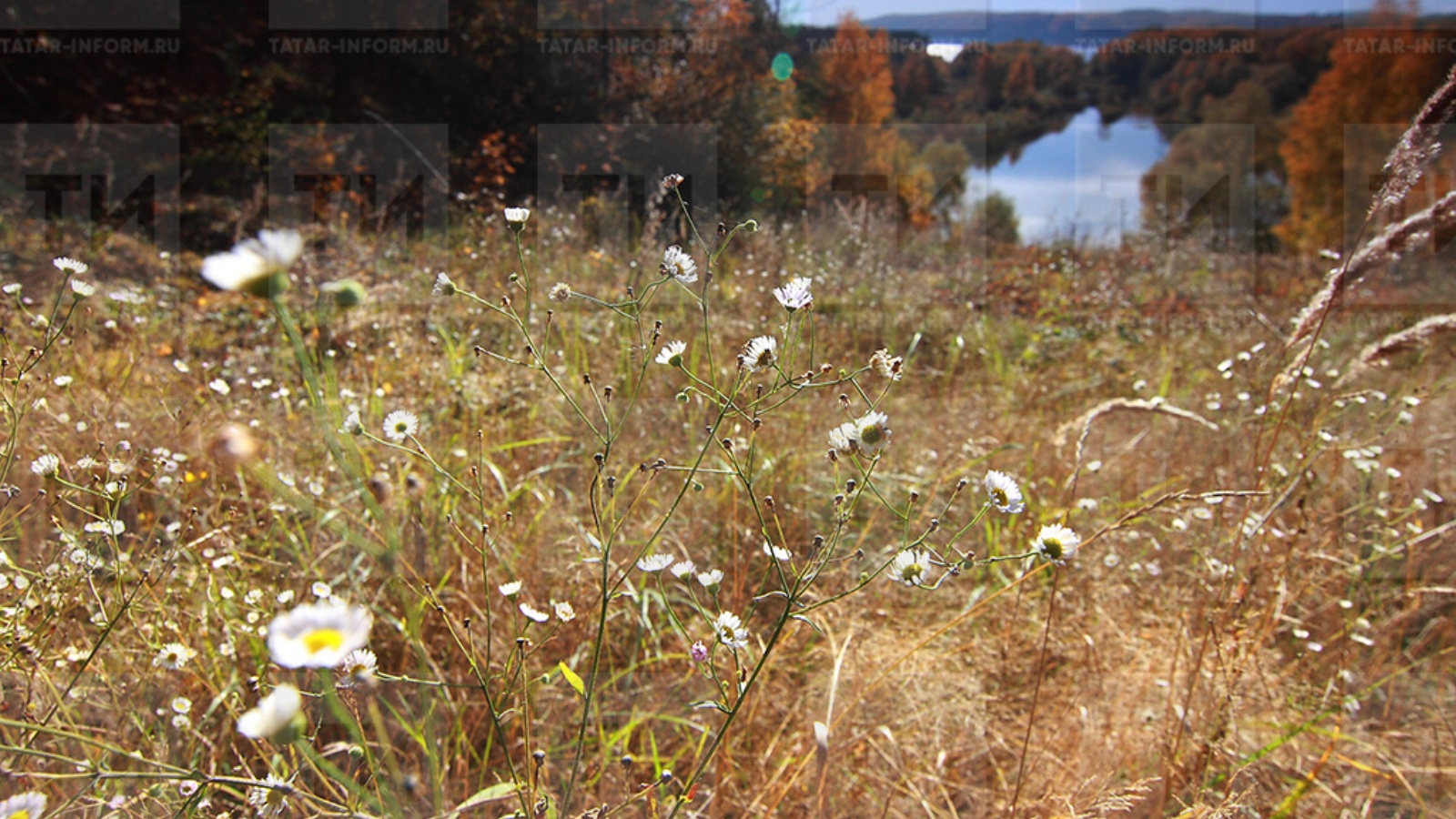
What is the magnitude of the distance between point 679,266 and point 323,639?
52cm

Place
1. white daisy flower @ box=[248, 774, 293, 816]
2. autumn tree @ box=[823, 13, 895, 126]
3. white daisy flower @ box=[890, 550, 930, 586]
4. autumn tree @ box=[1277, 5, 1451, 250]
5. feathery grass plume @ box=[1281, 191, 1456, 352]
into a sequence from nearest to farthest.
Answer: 1. white daisy flower @ box=[248, 774, 293, 816]
2. white daisy flower @ box=[890, 550, 930, 586]
3. feathery grass plume @ box=[1281, 191, 1456, 352]
4. autumn tree @ box=[1277, 5, 1451, 250]
5. autumn tree @ box=[823, 13, 895, 126]

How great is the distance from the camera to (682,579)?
82 cm

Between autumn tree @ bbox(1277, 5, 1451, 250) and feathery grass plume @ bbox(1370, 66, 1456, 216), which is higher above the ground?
autumn tree @ bbox(1277, 5, 1451, 250)

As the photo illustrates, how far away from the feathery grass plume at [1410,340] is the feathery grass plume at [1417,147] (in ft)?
0.97

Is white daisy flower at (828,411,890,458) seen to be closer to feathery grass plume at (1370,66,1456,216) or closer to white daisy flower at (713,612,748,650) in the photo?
white daisy flower at (713,612,748,650)

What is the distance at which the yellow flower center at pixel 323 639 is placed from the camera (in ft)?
1.39

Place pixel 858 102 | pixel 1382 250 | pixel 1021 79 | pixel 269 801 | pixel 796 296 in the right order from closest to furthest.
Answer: pixel 269 801, pixel 796 296, pixel 1382 250, pixel 858 102, pixel 1021 79

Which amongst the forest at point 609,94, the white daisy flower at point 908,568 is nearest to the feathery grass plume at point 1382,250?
the white daisy flower at point 908,568

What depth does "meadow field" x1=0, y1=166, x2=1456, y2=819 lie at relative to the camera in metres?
0.75

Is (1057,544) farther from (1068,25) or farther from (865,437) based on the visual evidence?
(1068,25)

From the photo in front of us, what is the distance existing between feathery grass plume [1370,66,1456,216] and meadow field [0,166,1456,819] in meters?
0.21

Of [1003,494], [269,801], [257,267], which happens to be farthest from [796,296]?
[269,801]

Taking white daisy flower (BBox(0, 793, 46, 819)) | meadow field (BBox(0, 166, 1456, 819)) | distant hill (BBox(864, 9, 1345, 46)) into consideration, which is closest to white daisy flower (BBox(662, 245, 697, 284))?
meadow field (BBox(0, 166, 1456, 819))

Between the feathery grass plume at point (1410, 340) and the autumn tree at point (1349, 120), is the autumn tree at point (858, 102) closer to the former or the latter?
the autumn tree at point (1349, 120)
